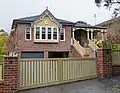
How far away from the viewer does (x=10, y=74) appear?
888cm

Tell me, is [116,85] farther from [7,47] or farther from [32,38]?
[7,47]

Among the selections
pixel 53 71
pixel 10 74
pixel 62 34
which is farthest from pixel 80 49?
pixel 10 74

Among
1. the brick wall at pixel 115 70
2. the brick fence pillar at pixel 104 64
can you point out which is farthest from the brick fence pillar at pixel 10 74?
the brick wall at pixel 115 70

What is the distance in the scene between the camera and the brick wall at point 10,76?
8.77 meters


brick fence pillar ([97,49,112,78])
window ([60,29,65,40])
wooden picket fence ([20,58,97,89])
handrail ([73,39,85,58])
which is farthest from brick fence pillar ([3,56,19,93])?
window ([60,29,65,40])

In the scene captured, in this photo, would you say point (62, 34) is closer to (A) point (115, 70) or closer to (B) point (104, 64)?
(A) point (115, 70)

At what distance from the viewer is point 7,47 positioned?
38.7 m

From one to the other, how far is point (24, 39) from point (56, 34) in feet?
14.9

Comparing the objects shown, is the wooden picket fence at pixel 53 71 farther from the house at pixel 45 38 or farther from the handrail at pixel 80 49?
the house at pixel 45 38

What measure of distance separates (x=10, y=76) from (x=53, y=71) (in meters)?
2.37

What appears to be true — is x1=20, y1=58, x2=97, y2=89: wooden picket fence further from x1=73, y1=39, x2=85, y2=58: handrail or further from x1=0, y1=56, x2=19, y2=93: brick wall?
x1=73, y1=39, x2=85, y2=58: handrail

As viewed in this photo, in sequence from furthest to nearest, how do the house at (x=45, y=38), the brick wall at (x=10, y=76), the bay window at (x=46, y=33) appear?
the bay window at (x=46, y=33) < the house at (x=45, y=38) < the brick wall at (x=10, y=76)

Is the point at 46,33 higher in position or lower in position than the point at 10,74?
higher

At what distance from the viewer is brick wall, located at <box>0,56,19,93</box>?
28.8 feet
